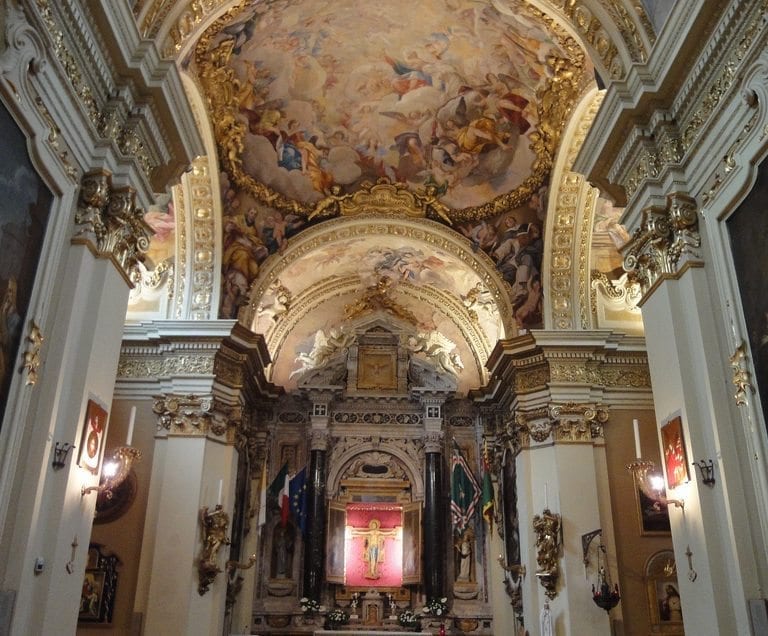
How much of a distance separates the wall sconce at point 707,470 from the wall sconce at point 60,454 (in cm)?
564

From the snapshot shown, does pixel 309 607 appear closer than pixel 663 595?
No

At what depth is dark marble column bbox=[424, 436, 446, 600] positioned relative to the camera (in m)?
16.7

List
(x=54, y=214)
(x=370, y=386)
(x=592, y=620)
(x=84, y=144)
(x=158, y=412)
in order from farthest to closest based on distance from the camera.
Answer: (x=370, y=386) → (x=158, y=412) → (x=592, y=620) → (x=84, y=144) → (x=54, y=214)

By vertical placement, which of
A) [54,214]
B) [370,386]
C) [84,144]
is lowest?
[54,214]

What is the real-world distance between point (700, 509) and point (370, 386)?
40.1 feet

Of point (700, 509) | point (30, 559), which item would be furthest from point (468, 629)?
point (30, 559)

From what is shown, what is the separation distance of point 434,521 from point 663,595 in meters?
5.63

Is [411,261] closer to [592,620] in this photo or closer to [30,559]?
[592,620]

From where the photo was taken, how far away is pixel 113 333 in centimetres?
784

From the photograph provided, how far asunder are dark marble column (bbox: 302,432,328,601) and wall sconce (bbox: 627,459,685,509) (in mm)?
7158

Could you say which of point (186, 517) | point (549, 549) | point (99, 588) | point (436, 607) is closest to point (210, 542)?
point (186, 517)

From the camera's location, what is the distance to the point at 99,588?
40.6 feet

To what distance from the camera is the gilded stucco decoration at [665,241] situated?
757 centimetres

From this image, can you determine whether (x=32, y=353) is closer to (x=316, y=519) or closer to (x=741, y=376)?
(x=741, y=376)
